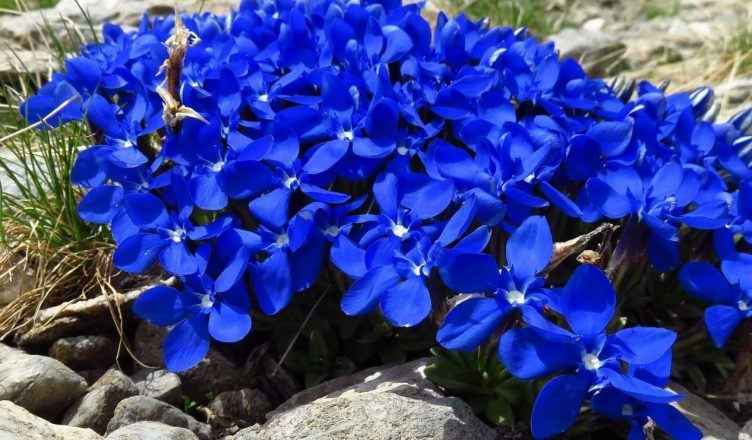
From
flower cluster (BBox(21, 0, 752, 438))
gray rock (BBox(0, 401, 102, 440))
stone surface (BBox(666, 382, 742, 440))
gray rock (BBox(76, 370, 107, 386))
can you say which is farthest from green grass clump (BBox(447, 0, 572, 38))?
gray rock (BBox(0, 401, 102, 440))

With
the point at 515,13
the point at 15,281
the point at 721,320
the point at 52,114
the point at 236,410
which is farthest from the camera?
→ the point at 515,13

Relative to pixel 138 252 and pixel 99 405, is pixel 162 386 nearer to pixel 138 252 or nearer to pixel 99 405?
pixel 99 405

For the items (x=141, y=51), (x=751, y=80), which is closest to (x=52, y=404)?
(x=141, y=51)

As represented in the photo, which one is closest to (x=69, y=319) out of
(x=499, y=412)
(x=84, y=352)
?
(x=84, y=352)

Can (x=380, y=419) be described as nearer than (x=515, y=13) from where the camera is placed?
Yes

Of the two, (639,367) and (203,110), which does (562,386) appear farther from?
(203,110)

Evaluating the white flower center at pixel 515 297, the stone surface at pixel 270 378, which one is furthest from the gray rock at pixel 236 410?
the white flower center at pixel 515 297

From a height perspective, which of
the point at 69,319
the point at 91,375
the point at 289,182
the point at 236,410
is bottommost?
the point at 236,410
